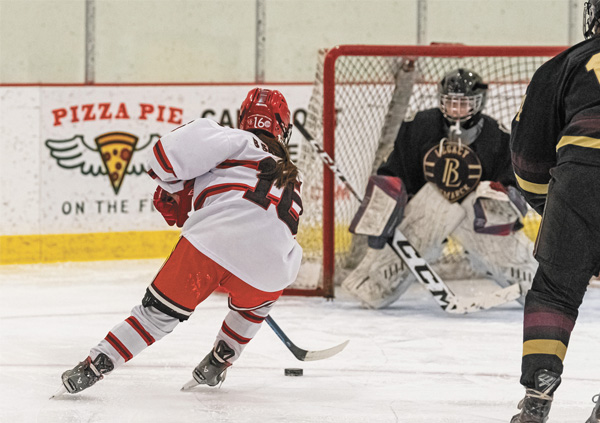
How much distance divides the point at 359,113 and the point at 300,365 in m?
1.99

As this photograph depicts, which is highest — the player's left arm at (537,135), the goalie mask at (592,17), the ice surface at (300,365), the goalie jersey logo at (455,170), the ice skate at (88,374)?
the goalie mask at (592,17)

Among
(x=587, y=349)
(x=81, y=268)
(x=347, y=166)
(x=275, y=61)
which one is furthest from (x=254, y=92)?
(x=275, y=61)

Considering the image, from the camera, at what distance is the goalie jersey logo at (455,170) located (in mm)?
3750

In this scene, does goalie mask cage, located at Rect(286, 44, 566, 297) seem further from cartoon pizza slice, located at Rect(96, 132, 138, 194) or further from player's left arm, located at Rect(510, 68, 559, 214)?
player's left arm, located at Rect(510, 68, 559, 214)

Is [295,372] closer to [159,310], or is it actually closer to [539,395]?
[159,310]

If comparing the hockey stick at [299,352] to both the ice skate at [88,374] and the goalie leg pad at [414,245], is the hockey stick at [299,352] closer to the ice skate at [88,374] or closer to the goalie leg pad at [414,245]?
the ice skate at [88,374]

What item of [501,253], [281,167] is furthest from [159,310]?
[501,253]

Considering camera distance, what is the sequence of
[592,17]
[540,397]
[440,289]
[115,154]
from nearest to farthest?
[540,397] → [592,17] → [440,289] → [115,154]

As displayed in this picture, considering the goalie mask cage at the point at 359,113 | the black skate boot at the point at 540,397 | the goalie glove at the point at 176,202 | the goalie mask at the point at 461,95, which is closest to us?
the black skate boot at the point at 540,397

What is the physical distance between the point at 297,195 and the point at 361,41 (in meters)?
3.62

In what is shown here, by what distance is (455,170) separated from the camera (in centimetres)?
375

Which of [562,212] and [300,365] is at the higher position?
[562,212]

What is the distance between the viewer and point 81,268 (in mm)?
4680

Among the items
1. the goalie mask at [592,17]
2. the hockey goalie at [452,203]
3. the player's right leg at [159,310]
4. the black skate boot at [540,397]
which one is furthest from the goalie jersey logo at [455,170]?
the black skate boot at [540,397]
